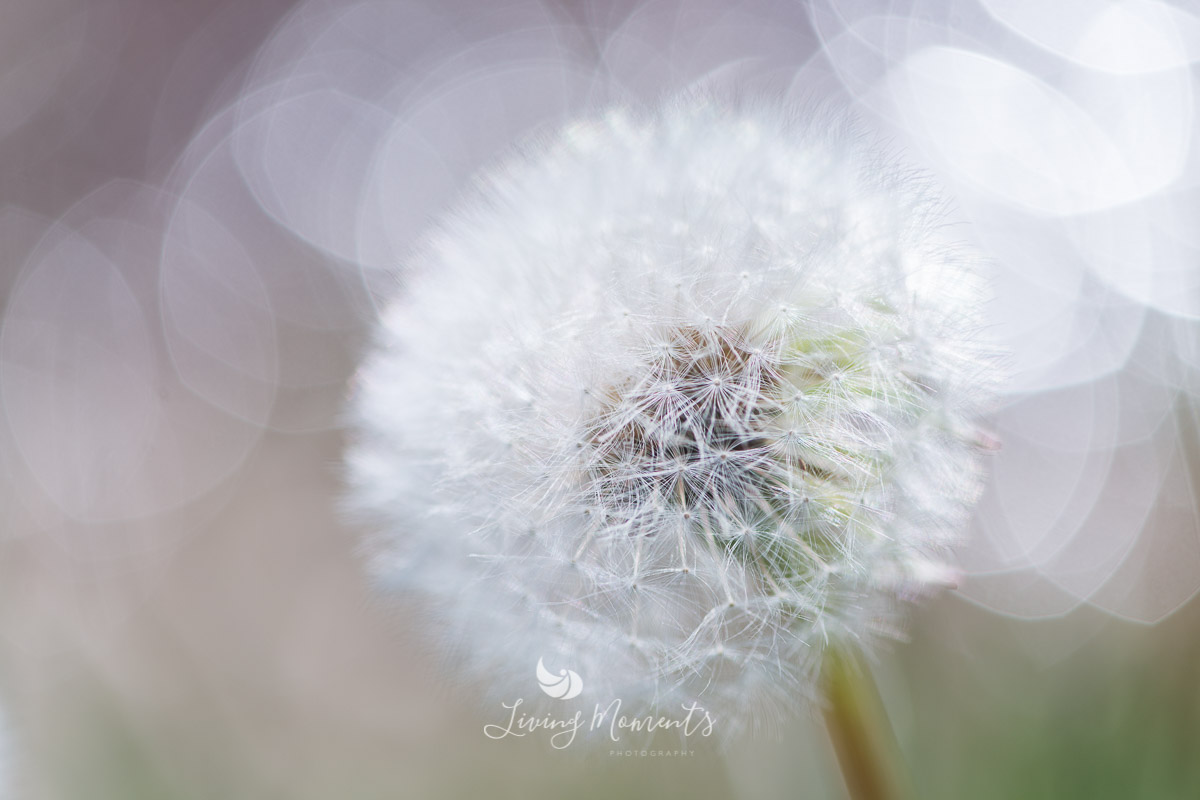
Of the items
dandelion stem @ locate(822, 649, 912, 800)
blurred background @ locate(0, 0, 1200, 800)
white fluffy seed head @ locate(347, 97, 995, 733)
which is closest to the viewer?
dandelion stem @ locate(822, 649, 912, 800)

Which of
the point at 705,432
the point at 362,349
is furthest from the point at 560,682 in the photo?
the point at 362,349

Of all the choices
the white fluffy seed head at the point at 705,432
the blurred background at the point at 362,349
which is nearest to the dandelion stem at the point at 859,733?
the white fluffy seed head at the point at 705,432

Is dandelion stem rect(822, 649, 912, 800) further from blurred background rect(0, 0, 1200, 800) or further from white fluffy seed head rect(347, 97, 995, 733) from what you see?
blurred background rect(0, 0, 1200, 800)

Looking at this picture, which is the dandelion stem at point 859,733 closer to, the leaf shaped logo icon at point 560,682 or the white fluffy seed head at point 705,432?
the white fluffy seed head at point 705,432

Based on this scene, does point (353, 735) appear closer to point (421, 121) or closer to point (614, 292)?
point (614, 292)

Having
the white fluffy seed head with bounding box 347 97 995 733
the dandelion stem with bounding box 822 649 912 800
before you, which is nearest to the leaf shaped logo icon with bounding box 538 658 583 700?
the white fluffy seed head with bounding box 347 97 995 733

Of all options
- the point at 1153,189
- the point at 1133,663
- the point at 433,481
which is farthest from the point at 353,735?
the point at 1153,189

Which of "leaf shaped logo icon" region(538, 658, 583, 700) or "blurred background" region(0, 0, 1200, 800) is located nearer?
"leaf shaped logo icon" region(538, 658, 583, 700)
